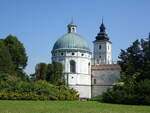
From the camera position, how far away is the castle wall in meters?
59.3

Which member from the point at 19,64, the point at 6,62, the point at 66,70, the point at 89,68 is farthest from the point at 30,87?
the point at 89,68

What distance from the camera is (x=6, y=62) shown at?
42.3m

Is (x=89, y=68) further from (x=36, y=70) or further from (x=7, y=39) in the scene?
(x=7, y=39)

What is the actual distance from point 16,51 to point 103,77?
2169 centimetres

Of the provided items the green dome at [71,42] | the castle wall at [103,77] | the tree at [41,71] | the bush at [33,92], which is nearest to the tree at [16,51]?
the tree at [41,71]

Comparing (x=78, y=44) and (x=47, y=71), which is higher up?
(x=78, y=44)

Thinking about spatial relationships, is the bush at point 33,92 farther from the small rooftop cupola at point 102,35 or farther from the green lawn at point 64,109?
the small rooftop cupola at point 102,35

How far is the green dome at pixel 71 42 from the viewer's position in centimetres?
5850

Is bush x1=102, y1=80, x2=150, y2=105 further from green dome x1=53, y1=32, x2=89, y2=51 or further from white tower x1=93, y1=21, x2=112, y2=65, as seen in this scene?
white tower x1=93, y1=21, x2=112, y2=65

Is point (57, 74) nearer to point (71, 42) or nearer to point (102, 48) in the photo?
point (71, 42)

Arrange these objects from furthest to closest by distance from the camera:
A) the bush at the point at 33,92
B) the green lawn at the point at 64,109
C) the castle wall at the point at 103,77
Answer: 1. the castle wall at the point at 103,77
2. the bush at the point at 33,92
3. the green lawn at the point at 64,109

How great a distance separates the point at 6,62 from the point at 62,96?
11.3 meters

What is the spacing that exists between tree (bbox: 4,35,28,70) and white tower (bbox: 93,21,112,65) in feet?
98.0

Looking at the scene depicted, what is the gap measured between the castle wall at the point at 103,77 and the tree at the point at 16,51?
60.8 feet
